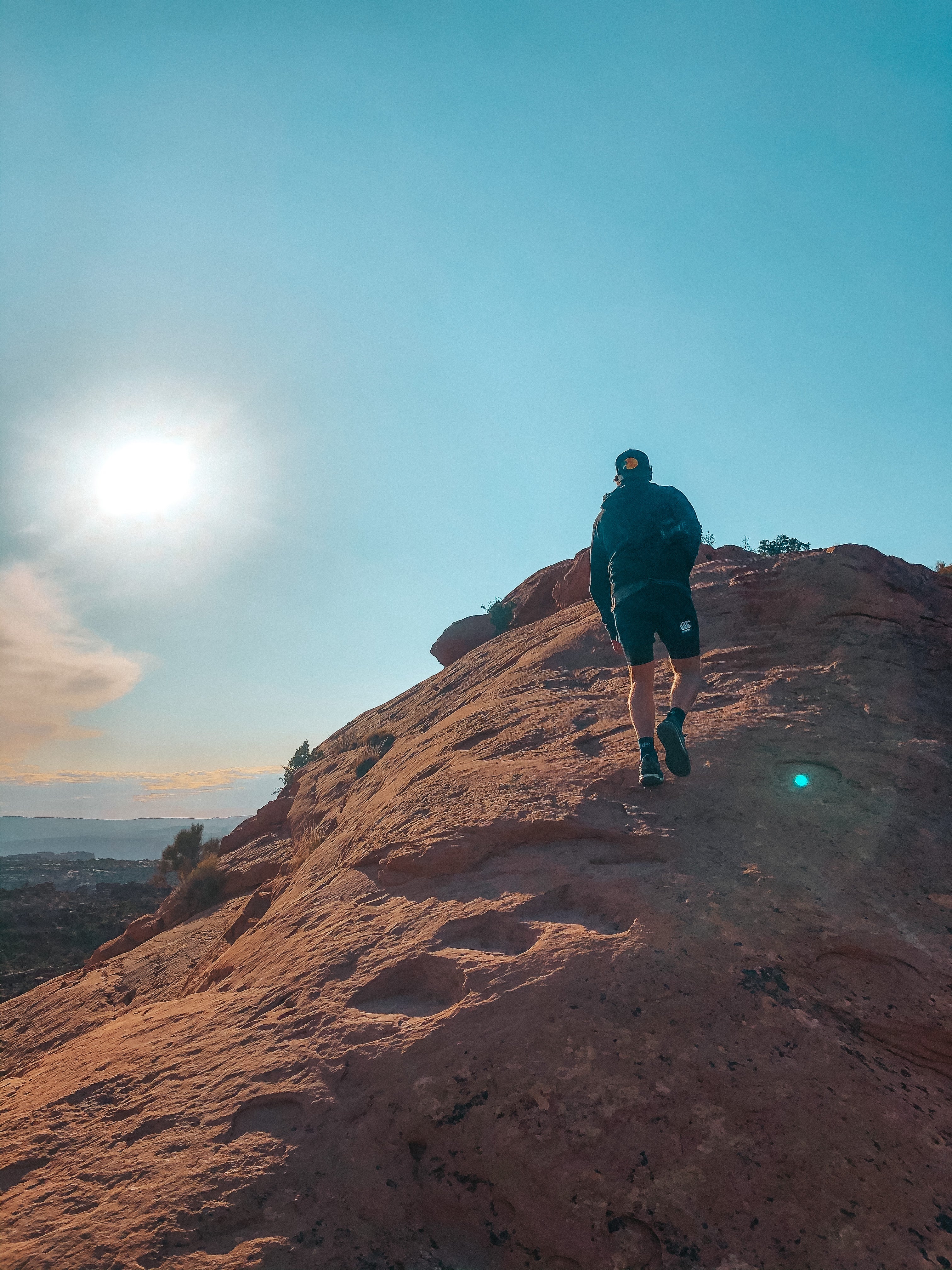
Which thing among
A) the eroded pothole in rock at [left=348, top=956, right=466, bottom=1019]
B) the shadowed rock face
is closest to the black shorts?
the shadowed rock face

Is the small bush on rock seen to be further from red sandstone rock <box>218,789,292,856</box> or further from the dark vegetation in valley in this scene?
red sandstone rock <box>218,789,292,856</box>

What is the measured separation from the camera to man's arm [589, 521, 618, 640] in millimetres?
5102

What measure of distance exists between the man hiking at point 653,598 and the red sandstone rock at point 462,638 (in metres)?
9.98

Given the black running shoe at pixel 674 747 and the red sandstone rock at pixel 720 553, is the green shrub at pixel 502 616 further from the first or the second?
the black running shoe at pixel 674 747

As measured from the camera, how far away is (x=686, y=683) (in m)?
4.64

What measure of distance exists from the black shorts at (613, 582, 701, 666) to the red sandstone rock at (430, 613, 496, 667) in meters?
10.1

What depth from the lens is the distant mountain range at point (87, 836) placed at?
118125 mm

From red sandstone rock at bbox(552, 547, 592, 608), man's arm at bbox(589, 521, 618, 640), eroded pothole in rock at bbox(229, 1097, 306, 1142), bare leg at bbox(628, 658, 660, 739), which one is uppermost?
red sandstone rock at bbox(552, 547, 592, 608)

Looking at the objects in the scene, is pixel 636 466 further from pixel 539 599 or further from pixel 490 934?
pixel 539 599

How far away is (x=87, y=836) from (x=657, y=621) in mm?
171057

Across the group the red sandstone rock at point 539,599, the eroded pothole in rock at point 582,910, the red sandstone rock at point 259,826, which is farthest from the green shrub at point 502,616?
the eroded pothole in rock at point 582,910

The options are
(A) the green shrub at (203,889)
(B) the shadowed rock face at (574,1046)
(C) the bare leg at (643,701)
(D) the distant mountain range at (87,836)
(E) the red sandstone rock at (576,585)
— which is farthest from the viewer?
(D) the distant mountain range at (87,836)

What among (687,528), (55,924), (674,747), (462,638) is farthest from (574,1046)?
(55,924)

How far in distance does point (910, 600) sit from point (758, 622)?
1.33 metres
